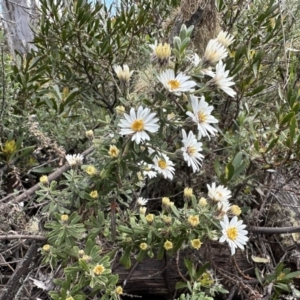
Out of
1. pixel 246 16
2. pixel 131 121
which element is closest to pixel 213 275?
pixel 131 121

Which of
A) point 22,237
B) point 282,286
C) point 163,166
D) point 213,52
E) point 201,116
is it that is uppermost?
point 213,52

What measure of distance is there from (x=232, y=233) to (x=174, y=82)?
0.39 meters

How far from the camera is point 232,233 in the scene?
963mm

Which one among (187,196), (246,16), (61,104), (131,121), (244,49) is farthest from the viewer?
(246,16)

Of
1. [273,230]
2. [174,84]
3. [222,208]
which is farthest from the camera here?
A: [273,230]

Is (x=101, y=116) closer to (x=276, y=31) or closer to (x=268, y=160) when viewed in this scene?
(x=268, y=160)

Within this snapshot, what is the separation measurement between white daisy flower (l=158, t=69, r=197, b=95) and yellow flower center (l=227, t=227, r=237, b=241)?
1.17ft

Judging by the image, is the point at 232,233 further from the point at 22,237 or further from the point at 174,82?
the point at 22,237

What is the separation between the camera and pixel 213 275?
1.28 metres

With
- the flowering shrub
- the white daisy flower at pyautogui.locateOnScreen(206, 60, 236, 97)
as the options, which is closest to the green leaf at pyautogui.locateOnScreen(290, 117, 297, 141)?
→ the flowering shrub

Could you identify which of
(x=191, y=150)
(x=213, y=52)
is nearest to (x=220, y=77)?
(x=213, y=52)

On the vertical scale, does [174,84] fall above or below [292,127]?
above

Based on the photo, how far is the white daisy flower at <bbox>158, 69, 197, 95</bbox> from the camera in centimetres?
85

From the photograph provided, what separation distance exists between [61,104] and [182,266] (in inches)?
30.1
